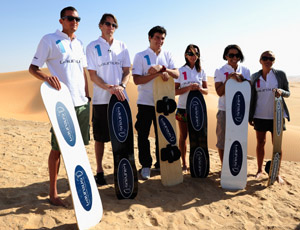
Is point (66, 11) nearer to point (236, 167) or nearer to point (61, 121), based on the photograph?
point (61, 121)

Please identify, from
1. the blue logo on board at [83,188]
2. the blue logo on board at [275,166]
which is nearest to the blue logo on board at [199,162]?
the blue logo on board at [275,166]

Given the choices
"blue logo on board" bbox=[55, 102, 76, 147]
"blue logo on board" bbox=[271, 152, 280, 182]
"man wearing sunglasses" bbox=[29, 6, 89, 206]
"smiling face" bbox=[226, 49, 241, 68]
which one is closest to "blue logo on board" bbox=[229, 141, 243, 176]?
"blue logo on board" bbox=[271, 152, 280, 182]

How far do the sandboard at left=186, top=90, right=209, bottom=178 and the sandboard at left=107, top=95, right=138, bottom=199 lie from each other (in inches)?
43.0

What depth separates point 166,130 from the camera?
3.94m

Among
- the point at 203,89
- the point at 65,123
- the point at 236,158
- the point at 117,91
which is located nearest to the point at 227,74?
the point at 203,89

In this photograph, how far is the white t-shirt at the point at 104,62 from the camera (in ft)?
11.4

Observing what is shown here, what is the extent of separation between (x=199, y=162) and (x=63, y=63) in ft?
8.34

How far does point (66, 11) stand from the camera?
3006mm

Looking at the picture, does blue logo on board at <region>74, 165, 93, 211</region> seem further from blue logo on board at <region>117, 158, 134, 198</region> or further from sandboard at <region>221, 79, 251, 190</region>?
sandboard at <region>221, 79, 251, 190</region>

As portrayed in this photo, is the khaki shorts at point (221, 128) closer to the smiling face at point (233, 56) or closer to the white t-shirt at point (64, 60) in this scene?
the smiling face at point (233, 56)

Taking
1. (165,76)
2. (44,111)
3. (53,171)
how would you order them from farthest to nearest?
(44,111) < (165,76) < (53,171)

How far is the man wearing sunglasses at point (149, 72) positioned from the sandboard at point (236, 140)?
3.11 feet

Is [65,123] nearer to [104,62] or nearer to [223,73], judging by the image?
[104,62]

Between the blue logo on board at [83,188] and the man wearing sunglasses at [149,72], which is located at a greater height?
the man wearing sunglasses at [149,72]
